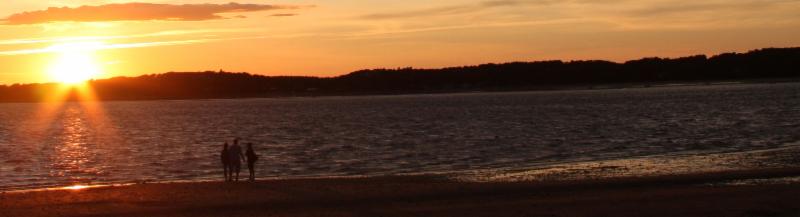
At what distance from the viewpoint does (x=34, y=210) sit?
74.6 ft

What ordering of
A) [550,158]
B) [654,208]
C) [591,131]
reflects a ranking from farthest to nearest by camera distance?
[591,131]
[550,158]
[654,208]

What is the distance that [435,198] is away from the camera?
23828mm

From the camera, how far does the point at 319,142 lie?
57281mm

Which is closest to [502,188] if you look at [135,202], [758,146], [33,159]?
[135,202]

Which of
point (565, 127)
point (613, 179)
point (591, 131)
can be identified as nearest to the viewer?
point (613, 179)

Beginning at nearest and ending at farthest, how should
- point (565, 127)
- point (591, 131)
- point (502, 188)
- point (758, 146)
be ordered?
point (502, 188) → point (758, 146) → point (591, 131) → point (565, 127)

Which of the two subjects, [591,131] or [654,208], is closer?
[654,208]

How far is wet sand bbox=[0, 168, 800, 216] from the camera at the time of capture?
20969 millimetres

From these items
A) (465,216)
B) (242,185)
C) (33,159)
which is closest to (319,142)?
(33,159)

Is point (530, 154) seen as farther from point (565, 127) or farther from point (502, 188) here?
point (565, 127)

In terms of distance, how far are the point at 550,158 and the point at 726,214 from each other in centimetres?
2177

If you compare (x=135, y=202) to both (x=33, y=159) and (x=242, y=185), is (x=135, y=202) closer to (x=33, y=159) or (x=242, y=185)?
(x=242, y=185)

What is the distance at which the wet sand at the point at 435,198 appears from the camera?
20969 millimetres

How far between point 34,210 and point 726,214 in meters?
14.4
